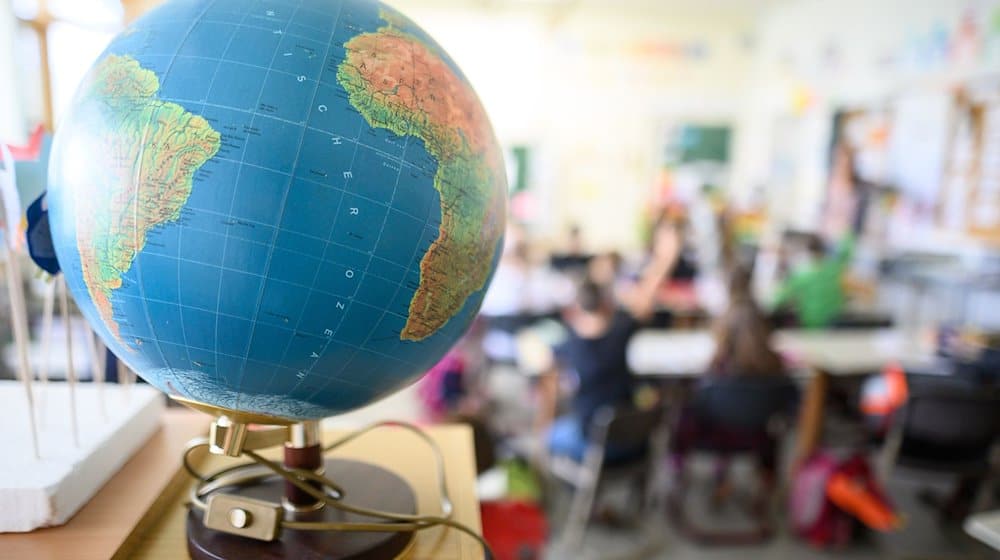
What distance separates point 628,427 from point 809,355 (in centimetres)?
144

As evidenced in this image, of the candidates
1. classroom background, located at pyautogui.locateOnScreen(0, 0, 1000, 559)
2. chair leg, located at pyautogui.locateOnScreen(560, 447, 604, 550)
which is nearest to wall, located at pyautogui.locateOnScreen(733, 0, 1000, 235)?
classroom background, located at pyautogui.locateOnScreen(0, 0, 1000, 559)

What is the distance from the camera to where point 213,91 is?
22.8 inches

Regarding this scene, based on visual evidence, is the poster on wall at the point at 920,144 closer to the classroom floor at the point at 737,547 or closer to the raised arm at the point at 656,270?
the raised arm at the point at 656,270

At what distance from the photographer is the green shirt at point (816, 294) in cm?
415

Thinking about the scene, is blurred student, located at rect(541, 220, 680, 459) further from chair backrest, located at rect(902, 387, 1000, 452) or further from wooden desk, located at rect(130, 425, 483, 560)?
wooden desk, located at rect(130, 425, 483, 560)

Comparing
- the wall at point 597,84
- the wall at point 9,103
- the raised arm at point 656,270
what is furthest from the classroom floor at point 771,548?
the wall at point 597,84

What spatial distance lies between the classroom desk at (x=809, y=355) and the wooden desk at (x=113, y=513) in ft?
8.34

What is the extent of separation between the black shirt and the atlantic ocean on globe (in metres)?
2.34

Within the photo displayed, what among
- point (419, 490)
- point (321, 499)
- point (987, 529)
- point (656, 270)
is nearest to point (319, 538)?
point (321, 499)

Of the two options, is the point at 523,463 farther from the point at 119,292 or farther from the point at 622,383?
the point at 119,292

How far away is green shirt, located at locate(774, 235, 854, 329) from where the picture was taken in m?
4.15

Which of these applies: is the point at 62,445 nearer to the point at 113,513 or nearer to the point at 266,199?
the point at 113,513

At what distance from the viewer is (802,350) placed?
360 cm

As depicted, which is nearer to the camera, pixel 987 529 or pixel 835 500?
pixel 987 529
